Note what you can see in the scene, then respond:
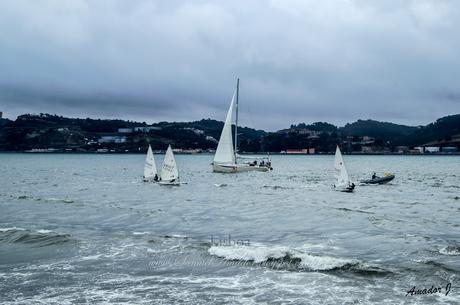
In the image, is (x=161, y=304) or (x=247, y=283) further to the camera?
(x=247, y=283)

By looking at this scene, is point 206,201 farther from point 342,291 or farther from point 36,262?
point 342,291

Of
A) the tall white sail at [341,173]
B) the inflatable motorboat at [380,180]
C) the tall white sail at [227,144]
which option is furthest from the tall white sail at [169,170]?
the inflatable motorboat at [380,180]

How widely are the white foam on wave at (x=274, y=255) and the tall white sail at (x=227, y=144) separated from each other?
6116cm

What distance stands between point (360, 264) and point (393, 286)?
2559 millimetres

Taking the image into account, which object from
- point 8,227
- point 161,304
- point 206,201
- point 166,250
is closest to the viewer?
point 161,304

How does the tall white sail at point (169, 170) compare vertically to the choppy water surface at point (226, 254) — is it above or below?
above

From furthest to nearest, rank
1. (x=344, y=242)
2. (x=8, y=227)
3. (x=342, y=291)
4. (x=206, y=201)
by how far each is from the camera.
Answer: (x=206, y=201) < (x=8, y=227) < (x=344, y=242) < (x=342, y=291)

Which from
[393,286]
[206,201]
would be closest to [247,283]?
[393,286]

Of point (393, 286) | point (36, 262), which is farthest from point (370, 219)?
point (36, 262)

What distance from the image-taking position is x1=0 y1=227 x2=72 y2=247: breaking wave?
22.9 m

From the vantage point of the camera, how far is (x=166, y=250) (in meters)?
20.9

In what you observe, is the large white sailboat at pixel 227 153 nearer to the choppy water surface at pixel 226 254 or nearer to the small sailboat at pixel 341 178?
the small sailboat at pixel 341 178

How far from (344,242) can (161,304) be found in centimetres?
1172

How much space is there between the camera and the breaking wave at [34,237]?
75.0 ft
